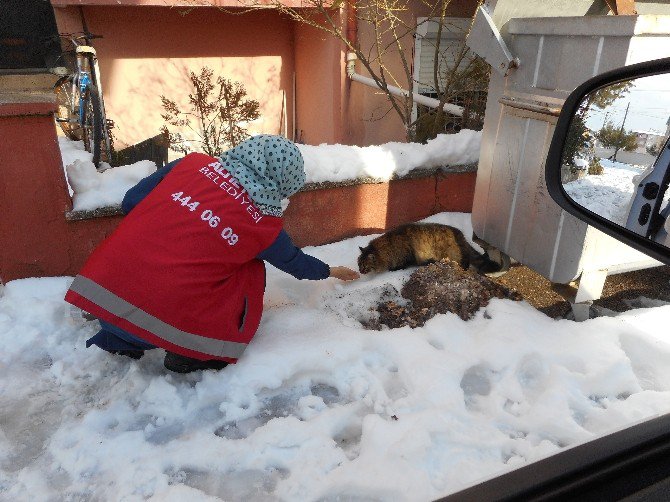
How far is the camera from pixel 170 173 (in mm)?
2422

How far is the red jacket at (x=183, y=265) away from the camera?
7.02ft

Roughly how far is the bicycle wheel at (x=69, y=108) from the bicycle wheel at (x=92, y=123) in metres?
0.14

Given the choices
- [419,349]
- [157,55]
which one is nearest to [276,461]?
[419,349]

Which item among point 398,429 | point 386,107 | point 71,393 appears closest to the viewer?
point 398,429

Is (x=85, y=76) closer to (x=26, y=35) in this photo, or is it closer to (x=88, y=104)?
(x=88, y=104)

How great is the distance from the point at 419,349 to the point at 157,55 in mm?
7548

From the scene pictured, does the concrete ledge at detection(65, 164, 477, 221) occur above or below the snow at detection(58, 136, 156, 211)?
below

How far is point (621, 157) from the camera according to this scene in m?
1.79

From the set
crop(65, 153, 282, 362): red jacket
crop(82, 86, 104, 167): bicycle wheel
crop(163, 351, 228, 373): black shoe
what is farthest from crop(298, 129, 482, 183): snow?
crop(82, 86, 104, 167): bicycle wheel

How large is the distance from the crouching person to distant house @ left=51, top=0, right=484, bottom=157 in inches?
220

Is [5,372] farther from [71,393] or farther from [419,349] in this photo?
[419,349]

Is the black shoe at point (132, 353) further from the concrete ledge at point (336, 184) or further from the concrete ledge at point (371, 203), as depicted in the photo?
the concrete ledge at point (371, 203)

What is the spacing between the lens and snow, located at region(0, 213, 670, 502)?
182cm

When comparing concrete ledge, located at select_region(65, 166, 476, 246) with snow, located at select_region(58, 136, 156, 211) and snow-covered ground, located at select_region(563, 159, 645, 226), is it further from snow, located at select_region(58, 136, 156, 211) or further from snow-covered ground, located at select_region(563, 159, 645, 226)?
snow-covered ground, located at select_region(563, 159, 645, 226)
